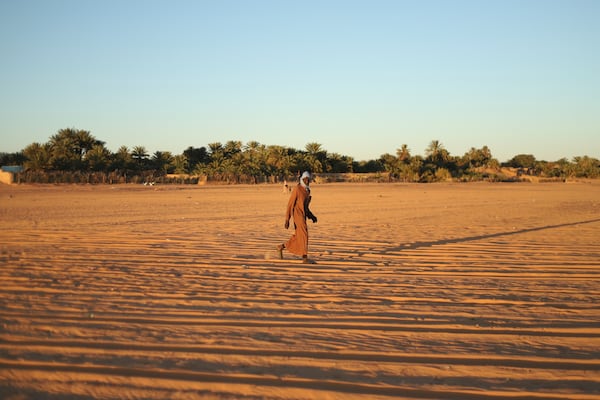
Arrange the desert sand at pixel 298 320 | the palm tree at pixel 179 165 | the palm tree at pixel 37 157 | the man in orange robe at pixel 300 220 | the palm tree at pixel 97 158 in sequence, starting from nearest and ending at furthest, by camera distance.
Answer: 1. the desert sand at pixel 298 320
2. the man in orange robe at pixel 300 220
3. the palm tree at pixel 37 157
4. the palm tree at pixel 97 158
5. the palm tree at pixel 179 165

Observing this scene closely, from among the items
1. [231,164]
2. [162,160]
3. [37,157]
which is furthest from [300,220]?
[162,160]

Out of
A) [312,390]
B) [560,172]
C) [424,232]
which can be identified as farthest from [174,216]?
[560,172]

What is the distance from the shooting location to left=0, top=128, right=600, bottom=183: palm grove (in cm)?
4481

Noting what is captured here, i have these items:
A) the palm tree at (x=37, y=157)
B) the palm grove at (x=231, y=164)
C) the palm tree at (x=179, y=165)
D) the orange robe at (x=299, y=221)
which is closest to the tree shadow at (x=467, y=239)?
the orange robe at (x=299, y=221)

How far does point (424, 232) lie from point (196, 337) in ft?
29.2

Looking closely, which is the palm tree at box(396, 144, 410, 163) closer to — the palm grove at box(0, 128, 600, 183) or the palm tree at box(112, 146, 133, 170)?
the palm grove at box(0, 128, 600, 183)

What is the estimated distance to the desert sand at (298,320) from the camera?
131 inches

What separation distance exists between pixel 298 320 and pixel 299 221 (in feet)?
12.2

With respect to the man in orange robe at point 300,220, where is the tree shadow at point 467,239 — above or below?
below

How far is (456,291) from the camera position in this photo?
603 centimetres

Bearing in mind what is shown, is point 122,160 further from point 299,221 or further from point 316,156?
point 299,221

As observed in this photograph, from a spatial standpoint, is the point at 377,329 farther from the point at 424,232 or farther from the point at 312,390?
the point at 424,232

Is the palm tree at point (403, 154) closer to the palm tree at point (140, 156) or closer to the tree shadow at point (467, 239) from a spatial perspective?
the palm tree at point (140, 156)

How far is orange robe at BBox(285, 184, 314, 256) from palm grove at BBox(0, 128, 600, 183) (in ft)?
116
